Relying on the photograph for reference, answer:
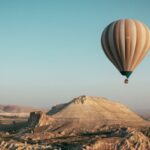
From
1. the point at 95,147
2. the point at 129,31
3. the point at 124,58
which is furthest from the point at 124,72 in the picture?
the point at 95,147

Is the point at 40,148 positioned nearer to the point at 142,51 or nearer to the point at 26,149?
the point at 26,149

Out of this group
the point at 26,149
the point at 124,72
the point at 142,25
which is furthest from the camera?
the point at 26,149

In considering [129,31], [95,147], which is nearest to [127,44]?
[129,31]

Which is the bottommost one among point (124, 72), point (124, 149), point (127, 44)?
point (124, 149)

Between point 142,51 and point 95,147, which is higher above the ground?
point 142,51

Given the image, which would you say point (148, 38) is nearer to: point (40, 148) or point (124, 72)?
point (124, 72)

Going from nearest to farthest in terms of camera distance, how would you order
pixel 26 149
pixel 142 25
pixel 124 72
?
pixel 124 72 → pixel 142 25 → pixel 26 149

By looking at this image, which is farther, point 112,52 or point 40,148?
point 40,148
